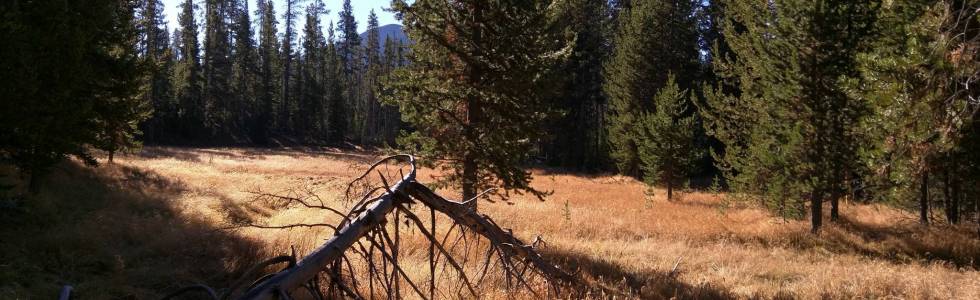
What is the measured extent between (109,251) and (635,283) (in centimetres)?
716

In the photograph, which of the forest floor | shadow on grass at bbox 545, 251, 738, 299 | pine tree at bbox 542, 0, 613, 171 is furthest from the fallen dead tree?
pine tree at bbox 542, 0, 613, 171

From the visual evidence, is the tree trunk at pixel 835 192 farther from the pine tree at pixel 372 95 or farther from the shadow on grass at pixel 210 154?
the pine tree at pixel 372 95

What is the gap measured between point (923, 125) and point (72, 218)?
14.0 m

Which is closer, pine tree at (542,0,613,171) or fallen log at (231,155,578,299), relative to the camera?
A: fallen log at (231,155,578,299)

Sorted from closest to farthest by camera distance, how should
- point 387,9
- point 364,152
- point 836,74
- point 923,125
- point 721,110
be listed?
point 923,125, point 387,9, point 836,74, point 721,110, point 364,152

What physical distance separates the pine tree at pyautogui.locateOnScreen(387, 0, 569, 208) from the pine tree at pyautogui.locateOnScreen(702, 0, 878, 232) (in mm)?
6778

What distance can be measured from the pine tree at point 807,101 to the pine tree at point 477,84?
678cm

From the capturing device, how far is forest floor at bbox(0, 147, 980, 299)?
635 centimetres

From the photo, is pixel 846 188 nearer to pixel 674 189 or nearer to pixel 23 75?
pixel 674 189

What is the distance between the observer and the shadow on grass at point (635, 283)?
6.17 meters

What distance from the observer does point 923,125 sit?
7484 mm

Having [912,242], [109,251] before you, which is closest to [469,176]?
[109,251]

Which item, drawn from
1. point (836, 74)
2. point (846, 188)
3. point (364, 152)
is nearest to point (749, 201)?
point (846, 188)

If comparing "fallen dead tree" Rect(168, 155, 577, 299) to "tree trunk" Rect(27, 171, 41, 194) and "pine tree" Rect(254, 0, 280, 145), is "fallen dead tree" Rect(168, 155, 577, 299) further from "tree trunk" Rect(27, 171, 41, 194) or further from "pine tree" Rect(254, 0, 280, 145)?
"pine tree" Rect(254, 0, 280, 145)
